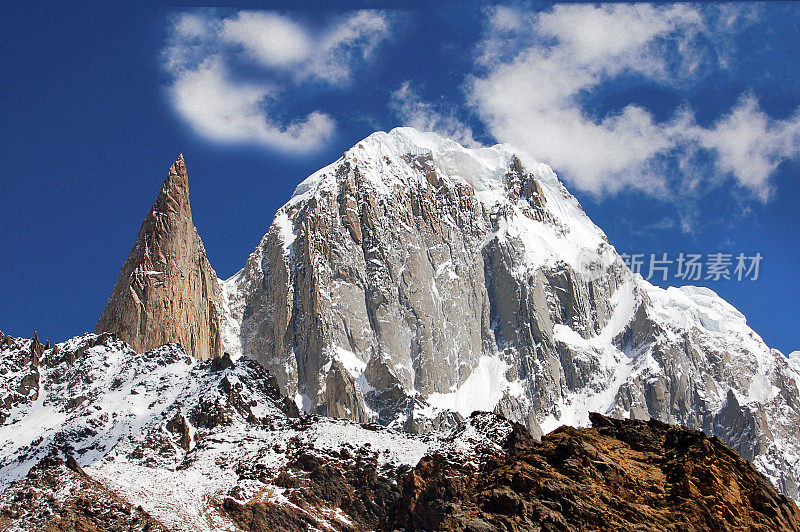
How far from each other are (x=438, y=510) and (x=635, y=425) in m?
21.9

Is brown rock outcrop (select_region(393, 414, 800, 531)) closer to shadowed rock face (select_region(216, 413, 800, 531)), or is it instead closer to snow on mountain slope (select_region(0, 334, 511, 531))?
Result: shadowed rock face (select_region(216, 413, 800, 531))

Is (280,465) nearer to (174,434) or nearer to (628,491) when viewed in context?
(174,434)

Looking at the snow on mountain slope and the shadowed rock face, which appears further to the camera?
the snow on mountain slope

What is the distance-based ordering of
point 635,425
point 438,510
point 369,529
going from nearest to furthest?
point 635,425 < point 438,510 < point 369,529

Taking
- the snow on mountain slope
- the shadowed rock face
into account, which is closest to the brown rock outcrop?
the shadowed rock face

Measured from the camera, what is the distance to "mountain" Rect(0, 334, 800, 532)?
52812 millimetres

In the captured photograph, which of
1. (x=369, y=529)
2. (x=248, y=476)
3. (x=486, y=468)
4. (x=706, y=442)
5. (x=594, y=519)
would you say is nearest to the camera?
(x=594, y=519)

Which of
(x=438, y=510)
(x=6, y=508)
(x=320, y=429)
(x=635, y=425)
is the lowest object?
(x=6, y=508)

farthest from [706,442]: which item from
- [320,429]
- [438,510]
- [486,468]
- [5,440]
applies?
[5,440]

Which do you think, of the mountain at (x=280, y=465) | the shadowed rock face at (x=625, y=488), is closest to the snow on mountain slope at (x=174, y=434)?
the mountain at (x=280, y=465)

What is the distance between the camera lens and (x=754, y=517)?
51.4 metres

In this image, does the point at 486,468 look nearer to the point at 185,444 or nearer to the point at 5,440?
the point at 185,444

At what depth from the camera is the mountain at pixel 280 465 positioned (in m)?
52.8

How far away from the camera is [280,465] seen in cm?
12325
